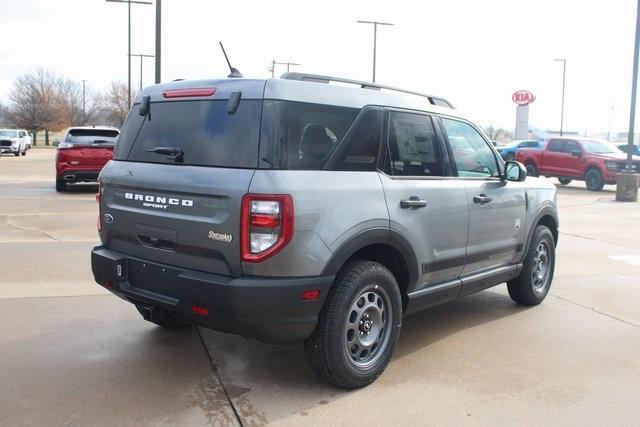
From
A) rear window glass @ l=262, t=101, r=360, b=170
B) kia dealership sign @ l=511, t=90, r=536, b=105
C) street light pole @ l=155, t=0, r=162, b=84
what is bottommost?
rear window glass @ l=262, t=101, r=360, b=170

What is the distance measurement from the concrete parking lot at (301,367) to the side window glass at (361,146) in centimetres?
145

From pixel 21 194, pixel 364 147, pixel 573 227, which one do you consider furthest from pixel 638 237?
pixel 21 194

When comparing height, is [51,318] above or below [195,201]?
below

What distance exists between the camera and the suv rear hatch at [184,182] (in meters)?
3.50

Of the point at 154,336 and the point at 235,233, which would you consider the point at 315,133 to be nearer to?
the point at 235,233

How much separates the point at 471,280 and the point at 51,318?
3564 mm

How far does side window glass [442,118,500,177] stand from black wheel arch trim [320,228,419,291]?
1.03m

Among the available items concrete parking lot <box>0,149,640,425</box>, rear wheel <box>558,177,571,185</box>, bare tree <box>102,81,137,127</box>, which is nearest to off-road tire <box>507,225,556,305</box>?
concrete parking lot <box>0,149,640,425</box>

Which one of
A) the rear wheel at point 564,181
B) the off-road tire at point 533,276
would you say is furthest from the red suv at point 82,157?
the rear wheel at point 564,181

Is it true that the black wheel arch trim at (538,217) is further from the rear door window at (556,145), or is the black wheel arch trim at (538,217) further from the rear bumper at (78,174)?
the rear door window at (556,145)

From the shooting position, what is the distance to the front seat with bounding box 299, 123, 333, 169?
3.62 m

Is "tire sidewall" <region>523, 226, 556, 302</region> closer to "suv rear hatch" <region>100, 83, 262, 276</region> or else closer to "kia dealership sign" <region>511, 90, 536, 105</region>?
"suv rear hatch" <region>100, 83, 262, 276</region>

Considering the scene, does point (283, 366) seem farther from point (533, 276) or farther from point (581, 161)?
point (581, 161)

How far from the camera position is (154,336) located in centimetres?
487
